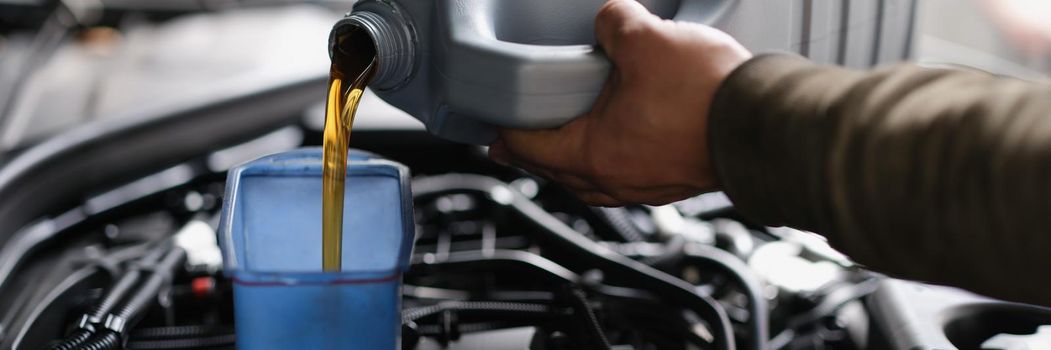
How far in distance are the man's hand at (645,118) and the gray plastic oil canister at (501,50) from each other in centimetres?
2

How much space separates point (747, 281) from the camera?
75 cm

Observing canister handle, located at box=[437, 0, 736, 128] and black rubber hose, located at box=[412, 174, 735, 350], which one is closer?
canister handle, located at box=[437, 0, 736, 128]

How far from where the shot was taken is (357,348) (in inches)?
23.1

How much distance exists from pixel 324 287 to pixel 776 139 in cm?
28

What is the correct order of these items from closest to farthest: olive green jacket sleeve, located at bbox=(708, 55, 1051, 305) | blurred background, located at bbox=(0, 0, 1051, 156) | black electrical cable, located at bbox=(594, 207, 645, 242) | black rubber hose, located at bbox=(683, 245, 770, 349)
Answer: olive green jacket sleeve, located at bbox=(708, 55, 1051, 305), black rubber hose, located at bbox=(683, 245, 770, 349), black electrical cable, located at bbox=(594, 207, 645, 242), blurred background, located at bbox=(0, 0, 1051, 156)

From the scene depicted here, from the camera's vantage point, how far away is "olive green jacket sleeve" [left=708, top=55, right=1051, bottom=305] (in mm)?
431

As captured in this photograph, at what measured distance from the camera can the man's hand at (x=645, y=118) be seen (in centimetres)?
57

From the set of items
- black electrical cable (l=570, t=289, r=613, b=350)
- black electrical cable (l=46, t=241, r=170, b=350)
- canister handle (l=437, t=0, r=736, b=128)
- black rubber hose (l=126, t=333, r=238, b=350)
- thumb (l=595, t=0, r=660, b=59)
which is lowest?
black rubber hose (l=126, t=333, r=238, b=350)

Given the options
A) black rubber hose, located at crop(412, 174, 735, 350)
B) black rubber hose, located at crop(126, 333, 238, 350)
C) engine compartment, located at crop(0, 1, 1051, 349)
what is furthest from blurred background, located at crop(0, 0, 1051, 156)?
black rubber hose, located at crop(126, 333, 238, 350)

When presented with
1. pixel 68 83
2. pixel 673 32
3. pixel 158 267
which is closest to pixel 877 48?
pixel 673 32

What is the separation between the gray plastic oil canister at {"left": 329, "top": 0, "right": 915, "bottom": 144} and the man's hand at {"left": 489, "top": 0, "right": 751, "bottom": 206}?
0.02m

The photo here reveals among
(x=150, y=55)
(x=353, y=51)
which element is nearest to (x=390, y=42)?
(x=353, y=51)

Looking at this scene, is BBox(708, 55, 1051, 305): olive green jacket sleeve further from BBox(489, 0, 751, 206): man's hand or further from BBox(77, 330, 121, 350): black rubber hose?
BBox(77, 330, 121, 350): black rubber hose

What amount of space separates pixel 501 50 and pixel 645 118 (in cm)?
10
